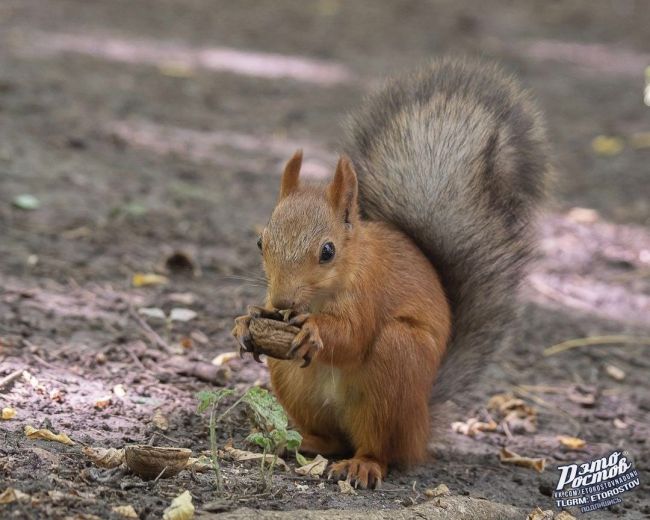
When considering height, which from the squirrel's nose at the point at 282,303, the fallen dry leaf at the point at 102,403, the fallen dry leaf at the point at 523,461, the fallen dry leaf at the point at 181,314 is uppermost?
the squirrel's nose at the point at 282,303

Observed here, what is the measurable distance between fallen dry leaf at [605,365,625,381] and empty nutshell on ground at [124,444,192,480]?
1.59m

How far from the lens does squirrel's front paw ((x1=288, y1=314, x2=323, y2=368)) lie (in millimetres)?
1919

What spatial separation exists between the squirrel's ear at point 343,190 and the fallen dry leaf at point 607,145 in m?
3.23

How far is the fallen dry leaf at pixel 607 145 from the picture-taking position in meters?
5.05

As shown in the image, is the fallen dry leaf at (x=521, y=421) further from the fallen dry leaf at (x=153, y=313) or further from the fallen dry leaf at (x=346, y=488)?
the fallen dry leaf at (x=153, y=313)

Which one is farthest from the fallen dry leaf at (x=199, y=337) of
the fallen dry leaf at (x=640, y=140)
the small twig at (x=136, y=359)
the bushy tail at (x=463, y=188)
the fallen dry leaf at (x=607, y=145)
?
the fallen dry leaf at (x=640, y=140)

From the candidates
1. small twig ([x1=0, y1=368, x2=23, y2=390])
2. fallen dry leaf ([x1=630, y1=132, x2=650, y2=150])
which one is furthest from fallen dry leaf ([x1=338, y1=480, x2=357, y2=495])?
fallen dry leaf ([x1=630, y1=132, x2=650, y2=150])

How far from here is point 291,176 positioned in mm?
2135

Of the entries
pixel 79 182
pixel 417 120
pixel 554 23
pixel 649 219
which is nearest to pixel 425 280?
pixel 417 120

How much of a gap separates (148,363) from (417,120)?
2.95 feet

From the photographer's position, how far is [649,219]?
4.25m

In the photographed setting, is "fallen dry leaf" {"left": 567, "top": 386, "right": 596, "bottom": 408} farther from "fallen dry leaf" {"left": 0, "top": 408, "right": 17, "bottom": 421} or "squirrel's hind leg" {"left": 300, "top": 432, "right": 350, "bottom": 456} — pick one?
"fallen dry leaf" {"left": 0, "top": 408, "right": 17, "bottom": 421}

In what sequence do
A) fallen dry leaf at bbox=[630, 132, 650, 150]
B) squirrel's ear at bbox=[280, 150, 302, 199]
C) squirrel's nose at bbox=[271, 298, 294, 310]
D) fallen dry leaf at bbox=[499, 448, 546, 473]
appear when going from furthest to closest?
1. fallen dry leaf at bbox=[630, 132, 650, 150]
2. fallen dry leaf at bbox=[499, 448, 546, 473]
3. squirrel's ear at bbox=[280, 150, 302, 199]
4. squirrel's nose at bbox=[271, 298, 294, 310]

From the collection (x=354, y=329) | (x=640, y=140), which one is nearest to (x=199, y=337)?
(x=354, y=329)
